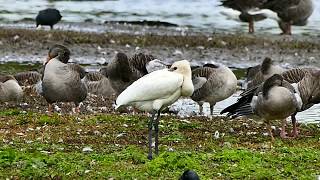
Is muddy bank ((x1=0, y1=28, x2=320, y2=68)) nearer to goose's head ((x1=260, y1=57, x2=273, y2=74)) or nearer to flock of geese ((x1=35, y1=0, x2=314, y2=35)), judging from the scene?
flock of geese ((x1=35, y1=0, x2=314, y2=35))

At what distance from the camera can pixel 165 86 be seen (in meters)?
10.7

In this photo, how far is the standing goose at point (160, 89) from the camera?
1076 centimetres

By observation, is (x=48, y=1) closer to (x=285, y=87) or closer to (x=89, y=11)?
(x=89, y=11)

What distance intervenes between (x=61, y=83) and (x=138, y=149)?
4.21 metres

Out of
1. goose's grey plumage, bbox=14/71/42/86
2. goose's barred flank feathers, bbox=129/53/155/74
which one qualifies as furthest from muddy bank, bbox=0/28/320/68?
goose's barred flank feathers, bbox=129/53/155/74

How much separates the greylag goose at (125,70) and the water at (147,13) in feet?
48.5

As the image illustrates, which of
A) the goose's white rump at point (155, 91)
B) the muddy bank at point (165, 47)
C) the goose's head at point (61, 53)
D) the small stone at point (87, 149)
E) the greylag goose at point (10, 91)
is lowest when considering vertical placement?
the muddy bank at point (165, 47)

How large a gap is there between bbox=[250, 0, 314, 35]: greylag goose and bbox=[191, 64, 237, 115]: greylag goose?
14001 millimetres

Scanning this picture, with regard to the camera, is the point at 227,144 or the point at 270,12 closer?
the point at 227,144

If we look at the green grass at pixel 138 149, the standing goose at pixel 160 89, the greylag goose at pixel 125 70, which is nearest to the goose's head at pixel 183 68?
the standing goose at pixel 160 89

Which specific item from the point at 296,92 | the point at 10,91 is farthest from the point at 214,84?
the point at 10,91

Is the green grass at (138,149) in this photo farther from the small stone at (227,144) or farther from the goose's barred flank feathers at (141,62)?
the goose's barred flank feathers at (141,62)

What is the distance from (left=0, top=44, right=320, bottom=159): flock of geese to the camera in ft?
35.7

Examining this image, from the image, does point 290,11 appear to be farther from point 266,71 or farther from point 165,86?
point 165,86
